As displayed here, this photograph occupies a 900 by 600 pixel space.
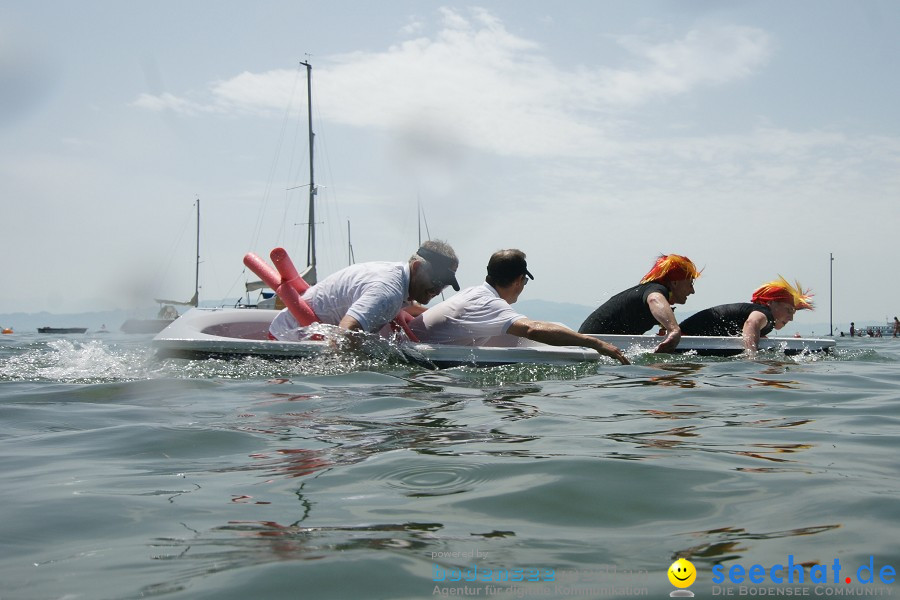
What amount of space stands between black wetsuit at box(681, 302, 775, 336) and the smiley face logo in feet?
19.9

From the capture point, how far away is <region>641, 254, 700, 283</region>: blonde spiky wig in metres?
7.14

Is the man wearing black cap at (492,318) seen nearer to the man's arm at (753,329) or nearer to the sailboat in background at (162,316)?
the man's arm at (753,329)

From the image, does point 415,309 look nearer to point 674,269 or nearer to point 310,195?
point 674,269

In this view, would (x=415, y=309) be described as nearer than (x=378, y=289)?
No

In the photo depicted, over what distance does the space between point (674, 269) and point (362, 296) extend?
3001 mm

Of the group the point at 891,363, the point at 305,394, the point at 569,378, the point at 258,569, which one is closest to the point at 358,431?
the point at 305,394

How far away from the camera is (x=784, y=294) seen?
7.36 metres

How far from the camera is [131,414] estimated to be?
3986 mm

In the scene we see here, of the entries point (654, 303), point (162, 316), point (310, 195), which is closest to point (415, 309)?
point (654, 303)

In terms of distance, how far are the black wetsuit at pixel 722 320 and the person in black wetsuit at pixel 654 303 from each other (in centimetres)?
42

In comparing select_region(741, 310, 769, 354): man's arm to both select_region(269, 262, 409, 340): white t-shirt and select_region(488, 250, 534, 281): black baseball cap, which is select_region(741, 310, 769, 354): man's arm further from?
select_region(269, 262, 409, 340): white t-shirt

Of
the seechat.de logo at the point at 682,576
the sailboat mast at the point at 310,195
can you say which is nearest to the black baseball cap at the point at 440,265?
the seechat.de logo at the point at 682,576

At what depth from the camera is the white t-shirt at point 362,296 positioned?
580 cm

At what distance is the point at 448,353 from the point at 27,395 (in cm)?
285
